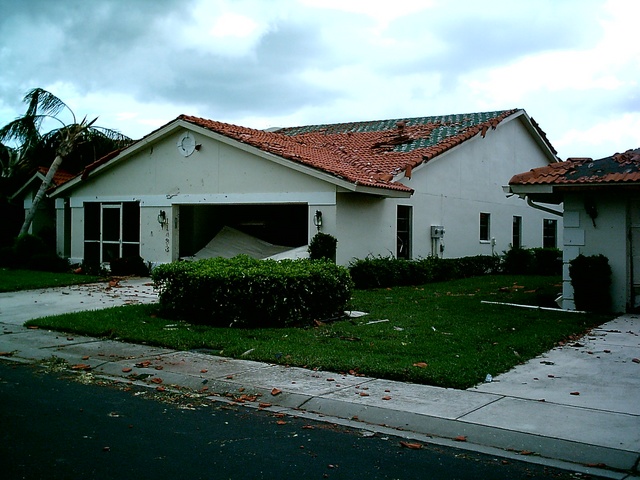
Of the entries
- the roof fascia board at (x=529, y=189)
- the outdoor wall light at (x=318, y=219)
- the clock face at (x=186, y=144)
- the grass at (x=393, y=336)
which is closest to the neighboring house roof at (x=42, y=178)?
the clock face at (x=186, y=144)

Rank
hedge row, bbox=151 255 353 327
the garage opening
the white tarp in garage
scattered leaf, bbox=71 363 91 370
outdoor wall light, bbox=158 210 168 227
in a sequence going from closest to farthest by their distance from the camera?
scattered leaf, bbox=71 363 91 370
hedge row, bbox=151 255 353 327
the white tarp in garage
outdoor wall light, bbox=158 210 168 227
the garage opening

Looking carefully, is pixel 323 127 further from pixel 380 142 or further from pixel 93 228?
pixel 93 228

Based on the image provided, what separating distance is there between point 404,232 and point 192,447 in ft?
54.6

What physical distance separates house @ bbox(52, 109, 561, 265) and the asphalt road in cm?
1126

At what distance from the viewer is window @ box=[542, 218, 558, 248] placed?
31.3 metres

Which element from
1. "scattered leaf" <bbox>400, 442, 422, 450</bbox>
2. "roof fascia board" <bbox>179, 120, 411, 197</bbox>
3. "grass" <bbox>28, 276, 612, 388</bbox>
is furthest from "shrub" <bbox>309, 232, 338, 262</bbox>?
"scattered leaf" <bbox>400, 442, 422, 450</bbox>

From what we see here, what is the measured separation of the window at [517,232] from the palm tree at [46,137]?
1609 centimetres

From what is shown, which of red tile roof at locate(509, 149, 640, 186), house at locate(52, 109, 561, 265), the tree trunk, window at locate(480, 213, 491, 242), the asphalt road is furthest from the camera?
window at locate(480, 213, 491, 242)

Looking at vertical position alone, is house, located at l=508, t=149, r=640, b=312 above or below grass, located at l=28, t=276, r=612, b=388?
above

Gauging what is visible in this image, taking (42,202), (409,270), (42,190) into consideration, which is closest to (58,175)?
(42,202)

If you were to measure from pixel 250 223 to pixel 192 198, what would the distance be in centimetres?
303

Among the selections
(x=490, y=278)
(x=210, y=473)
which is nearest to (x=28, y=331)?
(x=210, y=473)

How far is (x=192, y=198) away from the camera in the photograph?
824 inches

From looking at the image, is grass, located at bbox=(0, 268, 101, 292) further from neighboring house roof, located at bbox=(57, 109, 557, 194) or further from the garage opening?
neighboring house roof, located at bbox=(57, 109, 557, 194)
